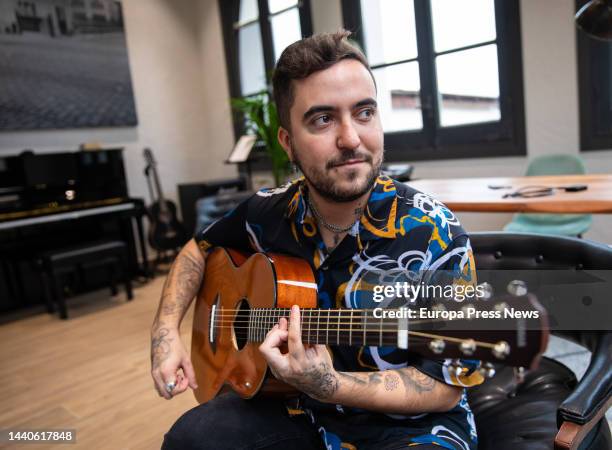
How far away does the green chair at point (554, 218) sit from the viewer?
269 centimetres

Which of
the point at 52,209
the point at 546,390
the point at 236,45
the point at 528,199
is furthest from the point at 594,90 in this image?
the point at 52,209

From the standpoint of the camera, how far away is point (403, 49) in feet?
12.7

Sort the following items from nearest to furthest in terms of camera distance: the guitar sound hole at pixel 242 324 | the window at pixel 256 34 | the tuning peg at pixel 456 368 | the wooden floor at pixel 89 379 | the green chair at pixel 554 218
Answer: the tuning peg at pixel 456 368, the guitar sound hole at pixel 242 324, the wooden floor at pixel 89 379, the green chair at pixel 554 218, the window at pixel 256 34

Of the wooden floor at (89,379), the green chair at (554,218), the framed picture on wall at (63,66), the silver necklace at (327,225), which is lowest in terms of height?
the wooden floor at (89,379)

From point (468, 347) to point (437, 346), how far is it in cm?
5

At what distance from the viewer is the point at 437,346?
2.32 feet

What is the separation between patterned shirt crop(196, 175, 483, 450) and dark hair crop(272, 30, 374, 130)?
28cm

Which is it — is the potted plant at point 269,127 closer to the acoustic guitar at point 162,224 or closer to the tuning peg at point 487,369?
the acoustic guitar at point 162,224

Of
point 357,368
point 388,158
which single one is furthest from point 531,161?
point 357,368

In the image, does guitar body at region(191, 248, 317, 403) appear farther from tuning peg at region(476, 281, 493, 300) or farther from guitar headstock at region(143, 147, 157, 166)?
guitar headstock at region(143, 147, 157, 166)

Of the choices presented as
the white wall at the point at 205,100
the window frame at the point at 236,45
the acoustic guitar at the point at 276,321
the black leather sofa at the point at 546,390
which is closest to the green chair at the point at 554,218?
the white wall at the point at 205,100

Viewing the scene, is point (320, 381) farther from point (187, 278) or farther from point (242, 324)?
point (187, 278)

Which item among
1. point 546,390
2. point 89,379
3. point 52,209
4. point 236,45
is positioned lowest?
point 89,379

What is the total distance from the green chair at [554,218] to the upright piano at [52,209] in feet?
10.5
